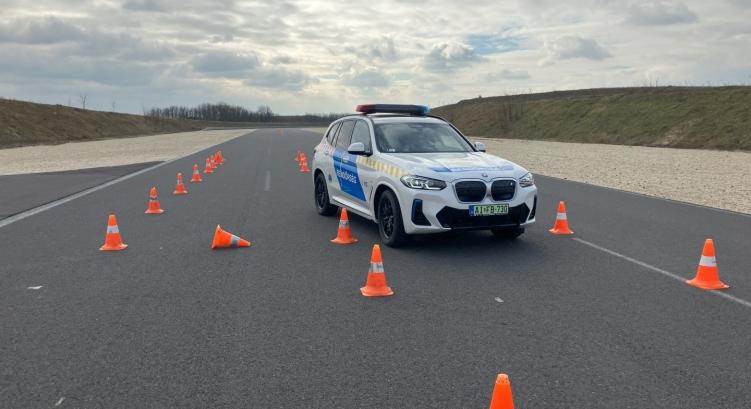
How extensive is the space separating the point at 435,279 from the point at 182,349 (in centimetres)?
294

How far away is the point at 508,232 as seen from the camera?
9.12 meters

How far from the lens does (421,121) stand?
1011 centimetres

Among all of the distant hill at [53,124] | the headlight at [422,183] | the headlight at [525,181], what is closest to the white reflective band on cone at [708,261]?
the headlight at [525,181]

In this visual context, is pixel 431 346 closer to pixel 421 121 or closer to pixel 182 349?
pixel 182 349

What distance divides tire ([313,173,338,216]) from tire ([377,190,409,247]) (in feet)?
8.07

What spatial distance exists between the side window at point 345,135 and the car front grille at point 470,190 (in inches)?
116

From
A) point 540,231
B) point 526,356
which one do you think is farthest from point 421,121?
point 526,356

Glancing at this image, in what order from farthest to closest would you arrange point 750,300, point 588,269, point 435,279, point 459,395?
point 588,269
point 435,279
point 750,300
point 459,395

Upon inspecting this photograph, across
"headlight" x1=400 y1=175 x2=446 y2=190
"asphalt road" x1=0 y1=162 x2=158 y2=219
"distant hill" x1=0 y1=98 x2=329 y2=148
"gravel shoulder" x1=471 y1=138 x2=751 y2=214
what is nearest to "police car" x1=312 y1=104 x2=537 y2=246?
"headlight" x1=400 y1=175 x2=446 y2=190

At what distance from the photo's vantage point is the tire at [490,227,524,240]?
888 cm

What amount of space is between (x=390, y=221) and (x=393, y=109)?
118 inches

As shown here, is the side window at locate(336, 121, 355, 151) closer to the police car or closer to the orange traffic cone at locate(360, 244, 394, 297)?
the police car

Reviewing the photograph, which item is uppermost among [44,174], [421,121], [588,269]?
[421,121]

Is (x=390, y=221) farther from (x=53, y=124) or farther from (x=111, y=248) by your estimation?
(x=53, y=124)
